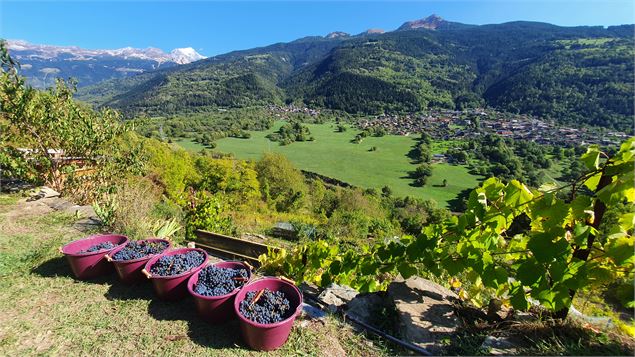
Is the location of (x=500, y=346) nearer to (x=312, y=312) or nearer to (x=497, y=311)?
(x=497, y=311)

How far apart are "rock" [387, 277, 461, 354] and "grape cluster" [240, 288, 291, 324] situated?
3.83 ft

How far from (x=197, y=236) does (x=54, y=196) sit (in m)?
4.32

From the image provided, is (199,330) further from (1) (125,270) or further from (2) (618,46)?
(2) (618,46)

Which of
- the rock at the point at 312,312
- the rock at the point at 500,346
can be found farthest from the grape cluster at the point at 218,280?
the rock at the point at 500,346

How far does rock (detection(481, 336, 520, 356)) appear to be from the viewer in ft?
7.93

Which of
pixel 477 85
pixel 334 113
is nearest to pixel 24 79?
pixel 334 113

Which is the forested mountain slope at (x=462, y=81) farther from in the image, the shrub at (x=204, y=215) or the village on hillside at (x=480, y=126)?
the shrub at (x=204, y=215)

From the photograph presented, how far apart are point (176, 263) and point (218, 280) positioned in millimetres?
667

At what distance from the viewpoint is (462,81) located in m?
157

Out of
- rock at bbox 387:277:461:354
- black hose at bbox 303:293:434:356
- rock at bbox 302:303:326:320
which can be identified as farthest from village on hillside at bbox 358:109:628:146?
rock at bbox 302:303:326:320

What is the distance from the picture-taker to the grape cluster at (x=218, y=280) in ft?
10.2

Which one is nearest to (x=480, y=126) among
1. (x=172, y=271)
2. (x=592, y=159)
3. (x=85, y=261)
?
(x=592, y=159)

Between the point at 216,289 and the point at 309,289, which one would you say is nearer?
the point at 216,289

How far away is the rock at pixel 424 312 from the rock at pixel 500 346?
0.38 m
